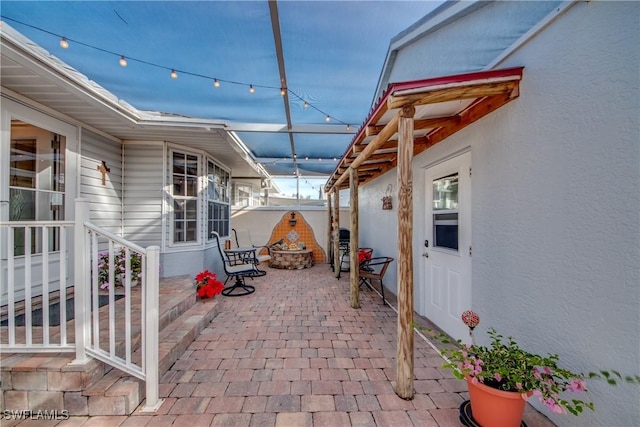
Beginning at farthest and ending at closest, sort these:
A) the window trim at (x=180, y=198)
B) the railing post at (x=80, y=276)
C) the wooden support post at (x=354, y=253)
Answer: the window trim at (x=180, y=198) < the wooden support post at (x=354, y=253) < the railing post at (x=80, y=276)

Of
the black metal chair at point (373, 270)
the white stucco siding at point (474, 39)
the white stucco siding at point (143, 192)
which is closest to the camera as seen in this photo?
the white stucco siding at point (474, 39)

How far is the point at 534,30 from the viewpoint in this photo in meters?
1.80

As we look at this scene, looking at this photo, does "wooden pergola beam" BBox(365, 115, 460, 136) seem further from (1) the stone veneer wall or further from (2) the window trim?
(1) the stone veneer wall

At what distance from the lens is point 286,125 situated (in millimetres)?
4523

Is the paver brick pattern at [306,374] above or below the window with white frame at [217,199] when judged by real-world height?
below

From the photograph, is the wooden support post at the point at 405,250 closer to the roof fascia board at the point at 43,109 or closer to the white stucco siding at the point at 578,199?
the white stucco siding at the point at 578,199

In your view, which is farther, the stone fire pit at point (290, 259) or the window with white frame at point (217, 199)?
the stone fire pit at point (290, 259)

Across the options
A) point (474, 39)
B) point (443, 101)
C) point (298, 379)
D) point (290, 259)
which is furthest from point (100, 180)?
point (474, 39)

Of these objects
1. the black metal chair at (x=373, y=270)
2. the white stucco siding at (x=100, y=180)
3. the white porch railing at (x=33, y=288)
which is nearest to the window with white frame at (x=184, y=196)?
the white stucco siding at (x=100, y=180)

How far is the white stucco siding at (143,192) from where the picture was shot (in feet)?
14.3

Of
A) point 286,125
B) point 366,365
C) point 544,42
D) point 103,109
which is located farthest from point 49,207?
point 544,42

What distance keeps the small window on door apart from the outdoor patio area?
1.14 m

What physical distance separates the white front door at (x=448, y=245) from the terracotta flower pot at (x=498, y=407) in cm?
115

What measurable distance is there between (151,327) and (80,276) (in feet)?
1.92
